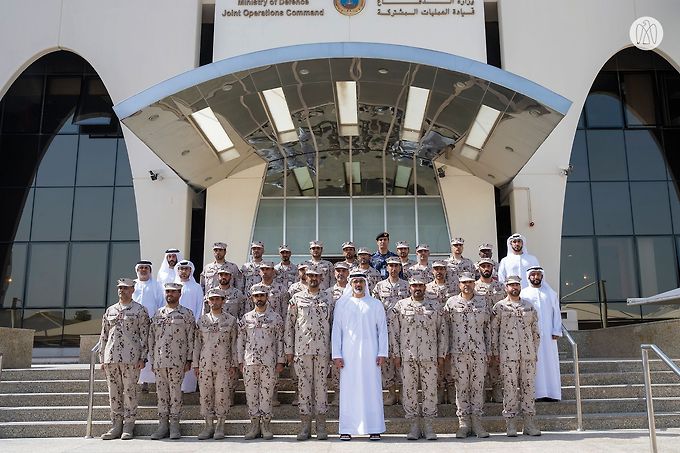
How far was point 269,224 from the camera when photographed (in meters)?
14.4

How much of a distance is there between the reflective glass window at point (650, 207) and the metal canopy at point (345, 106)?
471cm

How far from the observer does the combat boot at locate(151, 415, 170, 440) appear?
7204 mm

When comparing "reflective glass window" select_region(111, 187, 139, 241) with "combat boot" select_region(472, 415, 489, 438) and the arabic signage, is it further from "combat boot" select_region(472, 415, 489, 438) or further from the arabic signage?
"combat boot" select_region(472, 415, 489, 438)

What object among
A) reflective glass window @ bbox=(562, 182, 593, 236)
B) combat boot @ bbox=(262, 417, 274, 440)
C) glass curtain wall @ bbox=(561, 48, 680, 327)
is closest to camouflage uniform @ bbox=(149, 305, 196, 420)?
combat boot @ bbox=(262, 417, 274, 440)

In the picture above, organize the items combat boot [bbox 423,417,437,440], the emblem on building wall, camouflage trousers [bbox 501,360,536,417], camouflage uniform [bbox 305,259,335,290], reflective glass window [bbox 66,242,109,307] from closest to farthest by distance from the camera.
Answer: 1. combat boot [bbox 423,417,437,440]
2. camouflage trousers [bbox 501,360,536,417]
3. camouflage uniform [bbox 305,259,335,290]
4. the emblem on building wall
5. reflective glass window [bbox 66,242,109,307]

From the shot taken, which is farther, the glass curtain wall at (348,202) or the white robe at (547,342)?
the glass curtain wall at (348,202)

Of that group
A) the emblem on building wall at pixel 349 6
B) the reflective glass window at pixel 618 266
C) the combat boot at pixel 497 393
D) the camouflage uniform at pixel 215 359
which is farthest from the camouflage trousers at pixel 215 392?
the reflective glass window at pixel 618 266

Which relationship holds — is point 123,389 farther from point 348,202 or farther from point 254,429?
point 348,202

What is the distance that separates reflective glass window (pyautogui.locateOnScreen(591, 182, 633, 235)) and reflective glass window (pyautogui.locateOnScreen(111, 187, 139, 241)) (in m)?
11.7

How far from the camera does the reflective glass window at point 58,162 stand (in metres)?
16.4

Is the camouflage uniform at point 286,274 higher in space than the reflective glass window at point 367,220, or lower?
lower

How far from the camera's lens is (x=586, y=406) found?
7988 mm

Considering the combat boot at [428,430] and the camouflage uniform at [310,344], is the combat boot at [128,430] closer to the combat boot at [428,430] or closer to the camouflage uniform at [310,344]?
the camouflage uniform at [310,344]

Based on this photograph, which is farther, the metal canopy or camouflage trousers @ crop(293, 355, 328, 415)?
the metal canopy
